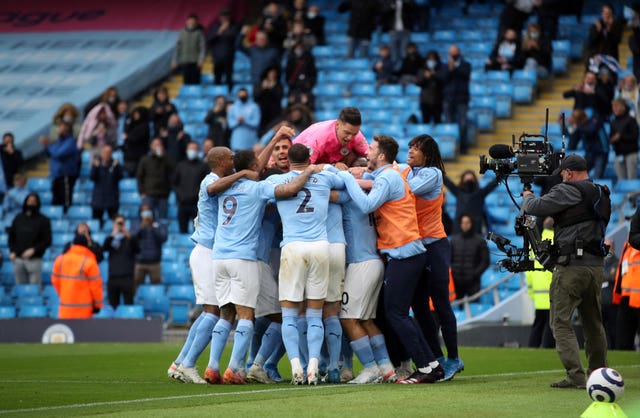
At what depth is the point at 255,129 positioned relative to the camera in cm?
2531

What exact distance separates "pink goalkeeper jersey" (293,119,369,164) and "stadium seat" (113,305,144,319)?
9.70 m

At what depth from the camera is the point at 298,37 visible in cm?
2734

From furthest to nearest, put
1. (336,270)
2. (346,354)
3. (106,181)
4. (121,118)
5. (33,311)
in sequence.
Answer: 1. (121,118)
2. (106,181)
3. (33,311)
4. (346,354)
5. (336,270)

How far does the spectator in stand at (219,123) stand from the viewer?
2550 cm

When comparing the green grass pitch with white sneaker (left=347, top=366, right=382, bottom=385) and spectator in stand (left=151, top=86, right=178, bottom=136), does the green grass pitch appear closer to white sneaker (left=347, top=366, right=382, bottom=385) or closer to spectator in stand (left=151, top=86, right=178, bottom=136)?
white sneaker (left=347, top=366, right=382, bottom=385)

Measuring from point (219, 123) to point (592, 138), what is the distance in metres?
7.64

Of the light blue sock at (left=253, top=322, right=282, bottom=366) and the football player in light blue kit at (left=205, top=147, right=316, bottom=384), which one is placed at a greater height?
the football player in light blue kit at (left=205, top=147, right=316, bottom=384)

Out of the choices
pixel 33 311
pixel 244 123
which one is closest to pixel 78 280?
pixel 33 311

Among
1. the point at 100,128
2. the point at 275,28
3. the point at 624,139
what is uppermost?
the point at 275,28

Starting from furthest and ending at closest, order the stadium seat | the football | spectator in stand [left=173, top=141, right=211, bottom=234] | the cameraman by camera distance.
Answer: spectator in stand [left=173, top=141, right=211, bottom=234]
the stadium seat
the cameraman
the football

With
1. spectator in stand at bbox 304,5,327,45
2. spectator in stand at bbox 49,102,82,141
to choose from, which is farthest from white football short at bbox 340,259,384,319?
spectator in stand at bbox 304,5,327,45

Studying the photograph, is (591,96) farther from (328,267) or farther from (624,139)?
(328,267)

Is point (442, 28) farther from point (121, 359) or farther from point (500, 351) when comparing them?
point (121, 359)

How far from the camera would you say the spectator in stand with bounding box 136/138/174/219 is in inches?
969
